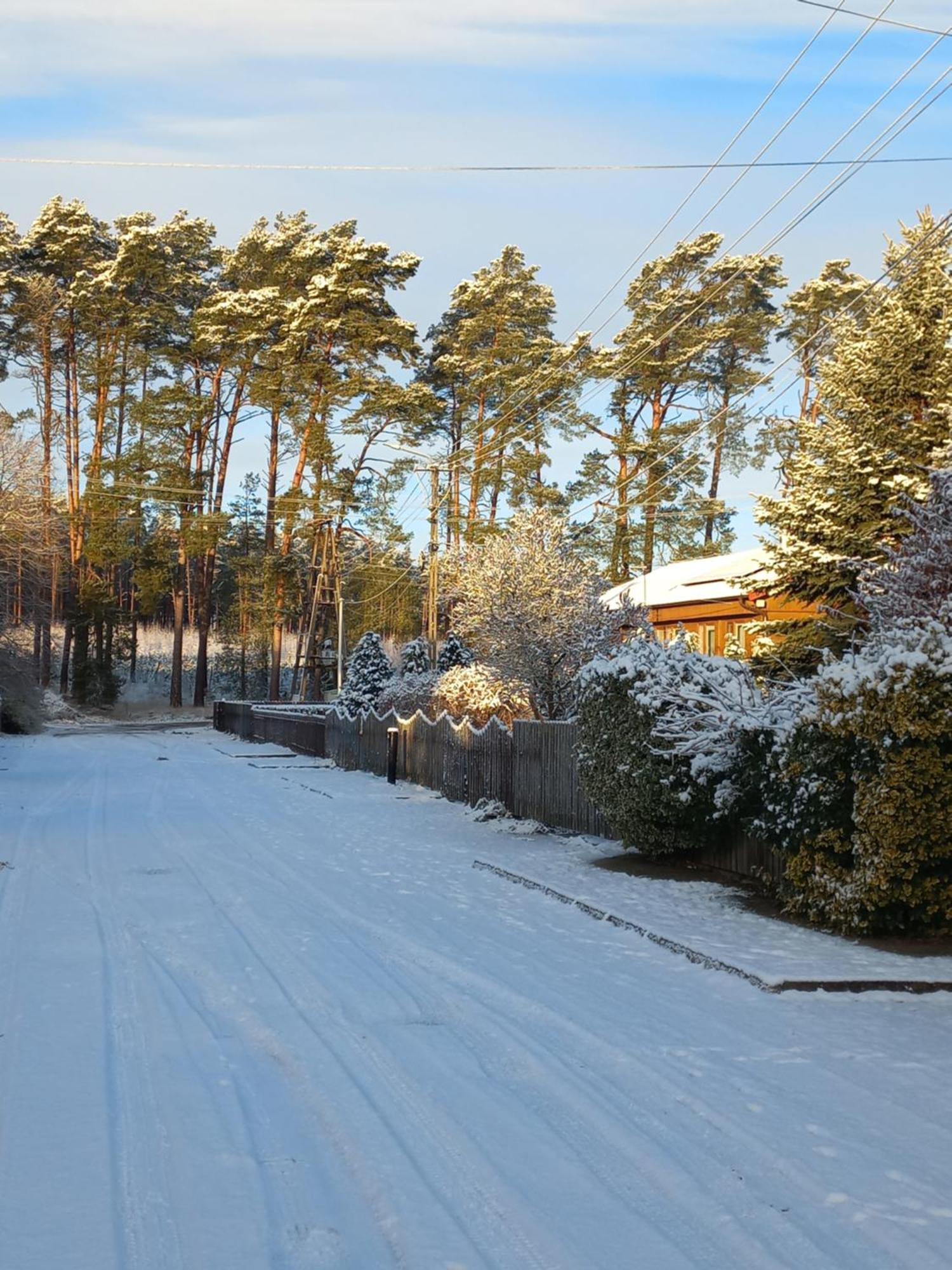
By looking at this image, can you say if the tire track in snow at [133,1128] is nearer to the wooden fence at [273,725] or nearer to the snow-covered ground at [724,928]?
the snow-covered ground at [724,928]

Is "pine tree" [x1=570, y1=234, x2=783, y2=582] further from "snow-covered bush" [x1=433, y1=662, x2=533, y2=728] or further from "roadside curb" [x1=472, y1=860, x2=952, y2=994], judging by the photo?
"roadside curb" [x1=472, y1=860, x2=952, y2=994]

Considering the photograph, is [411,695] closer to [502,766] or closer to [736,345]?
[502,766]

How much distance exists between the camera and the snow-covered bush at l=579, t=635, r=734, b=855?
12617 mm

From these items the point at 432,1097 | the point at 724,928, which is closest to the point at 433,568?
the point at 724,928

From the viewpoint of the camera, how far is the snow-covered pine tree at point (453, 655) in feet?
98.7

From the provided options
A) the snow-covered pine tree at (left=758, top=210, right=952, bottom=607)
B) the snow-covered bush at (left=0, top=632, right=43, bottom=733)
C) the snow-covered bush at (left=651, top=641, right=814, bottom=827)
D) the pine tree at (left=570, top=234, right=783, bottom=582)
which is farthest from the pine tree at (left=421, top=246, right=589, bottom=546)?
the snow-covered bush at (left=651, top=641, right=814, bottom=827)

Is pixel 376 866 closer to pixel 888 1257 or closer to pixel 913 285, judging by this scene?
pixel 888 1257

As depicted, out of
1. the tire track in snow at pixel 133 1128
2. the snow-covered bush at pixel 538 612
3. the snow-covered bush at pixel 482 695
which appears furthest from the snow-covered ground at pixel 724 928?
the snow-covered bush at pixel 482 695

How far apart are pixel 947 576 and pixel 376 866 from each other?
22.5 feet

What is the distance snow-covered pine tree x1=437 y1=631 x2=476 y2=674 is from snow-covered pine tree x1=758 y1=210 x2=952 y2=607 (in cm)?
1072

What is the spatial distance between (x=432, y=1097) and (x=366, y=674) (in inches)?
1109

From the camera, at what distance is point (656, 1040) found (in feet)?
22.5

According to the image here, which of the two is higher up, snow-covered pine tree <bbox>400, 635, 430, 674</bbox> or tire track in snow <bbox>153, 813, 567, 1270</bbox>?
snow-covered pine tree <bbox>400, 635, 430, 674</bbox>

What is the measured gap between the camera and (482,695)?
24.2m
